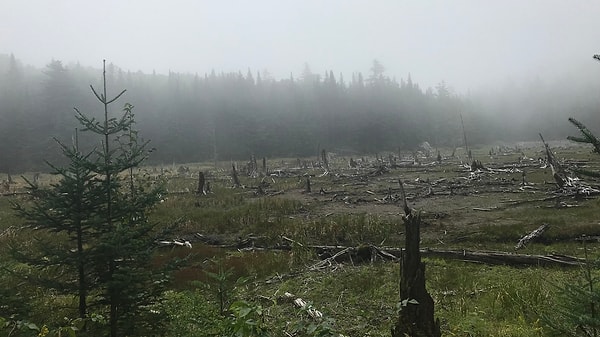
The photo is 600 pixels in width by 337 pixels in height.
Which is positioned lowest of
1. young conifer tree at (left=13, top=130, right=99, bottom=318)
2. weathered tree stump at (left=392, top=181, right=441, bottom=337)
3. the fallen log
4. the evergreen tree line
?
the fallen log

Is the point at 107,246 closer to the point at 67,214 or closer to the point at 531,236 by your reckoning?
the point at 67,214

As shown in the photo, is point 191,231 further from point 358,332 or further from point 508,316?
point 508,316

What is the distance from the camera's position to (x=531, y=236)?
14.2m

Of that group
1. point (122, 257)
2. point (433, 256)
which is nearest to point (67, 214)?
point (122, 257)

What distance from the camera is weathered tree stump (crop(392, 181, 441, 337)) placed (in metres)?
5.82

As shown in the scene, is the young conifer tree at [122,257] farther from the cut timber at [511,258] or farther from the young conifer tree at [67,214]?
the cut timber at [511,258]

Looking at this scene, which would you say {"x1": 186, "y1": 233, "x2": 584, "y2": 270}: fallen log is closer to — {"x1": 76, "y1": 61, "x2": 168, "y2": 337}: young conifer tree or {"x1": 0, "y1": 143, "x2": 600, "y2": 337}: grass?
{"x1": 0, "y1": 143, "x2": 600, "y2": 337}: grass

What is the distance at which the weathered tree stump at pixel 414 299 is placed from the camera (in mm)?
5824

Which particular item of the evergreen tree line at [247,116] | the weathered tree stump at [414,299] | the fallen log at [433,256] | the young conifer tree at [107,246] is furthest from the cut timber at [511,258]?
the evergreen tree line at [247,116]

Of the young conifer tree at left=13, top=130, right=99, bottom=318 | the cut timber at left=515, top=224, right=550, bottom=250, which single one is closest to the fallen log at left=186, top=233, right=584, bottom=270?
the cut timber at left=515, top=224, right=550, bottom=250

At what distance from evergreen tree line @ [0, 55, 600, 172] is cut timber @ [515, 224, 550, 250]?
63.4 m

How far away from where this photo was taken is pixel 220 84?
5241 inches

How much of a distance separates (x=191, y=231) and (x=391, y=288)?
38.0 ft

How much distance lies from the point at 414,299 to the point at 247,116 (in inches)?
4222
